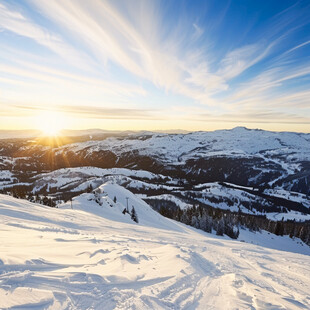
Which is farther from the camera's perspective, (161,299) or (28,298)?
(161,299)

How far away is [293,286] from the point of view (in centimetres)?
884

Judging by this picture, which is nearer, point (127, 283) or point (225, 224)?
point (127, 283)

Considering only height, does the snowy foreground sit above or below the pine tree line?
above

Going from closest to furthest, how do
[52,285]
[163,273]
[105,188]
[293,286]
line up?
[52,285], [163,273], [293,286], [105,188]

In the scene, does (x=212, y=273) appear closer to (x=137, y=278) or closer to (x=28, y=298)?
(x=137, y=278)

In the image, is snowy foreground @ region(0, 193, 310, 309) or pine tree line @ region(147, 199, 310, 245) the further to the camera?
pine tree line @ region(147, 199, 310, 245)

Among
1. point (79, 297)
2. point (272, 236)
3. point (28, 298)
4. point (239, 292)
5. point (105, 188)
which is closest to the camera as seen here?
point (28, 298)

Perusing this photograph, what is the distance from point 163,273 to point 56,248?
18.9ft

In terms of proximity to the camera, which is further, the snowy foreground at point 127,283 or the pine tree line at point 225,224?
Result: the pine tree line at point 225,224

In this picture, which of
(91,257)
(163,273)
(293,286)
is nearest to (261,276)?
(293,286)

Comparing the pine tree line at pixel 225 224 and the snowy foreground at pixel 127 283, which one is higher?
the snowy foreground at pixel 127 283

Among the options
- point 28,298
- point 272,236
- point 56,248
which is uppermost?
point 28,298

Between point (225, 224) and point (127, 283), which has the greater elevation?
point (127, 283)

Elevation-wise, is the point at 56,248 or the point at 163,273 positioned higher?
the point at 163,273
